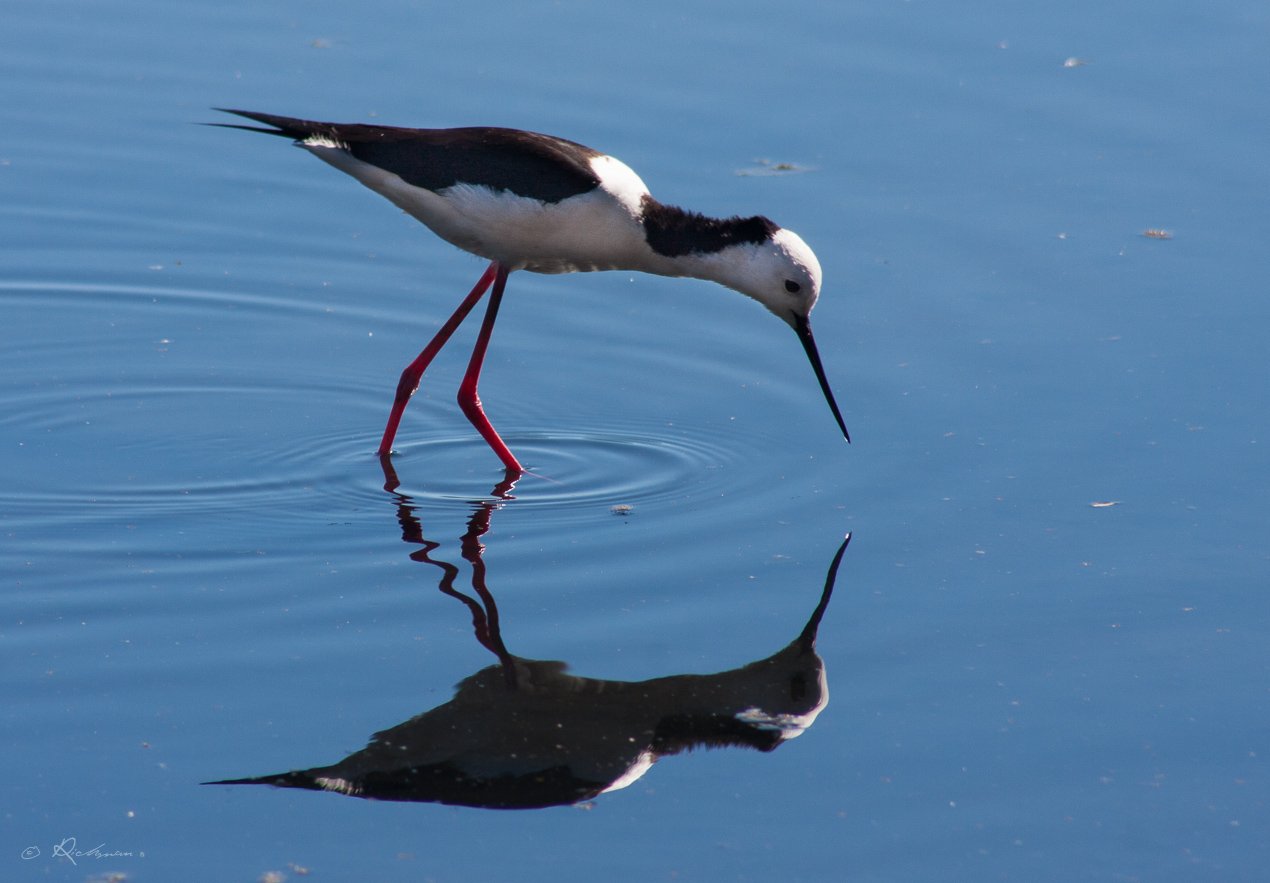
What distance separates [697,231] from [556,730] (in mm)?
2250

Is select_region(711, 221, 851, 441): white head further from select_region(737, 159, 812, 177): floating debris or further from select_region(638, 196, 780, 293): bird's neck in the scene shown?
select_region(737, 159, 812, 177): floating debris

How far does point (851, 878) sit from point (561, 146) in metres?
3.06

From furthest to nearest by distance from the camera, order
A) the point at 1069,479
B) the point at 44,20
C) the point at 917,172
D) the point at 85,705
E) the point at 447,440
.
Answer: the point at 44,20, the point at 917,172, the point at 447,440, the point at 1069,479, the point at 85,705

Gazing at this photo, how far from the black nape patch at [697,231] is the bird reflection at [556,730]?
1.65 metres

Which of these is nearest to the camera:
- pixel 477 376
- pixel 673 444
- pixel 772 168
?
pixel 673 444

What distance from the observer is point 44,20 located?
9.97m

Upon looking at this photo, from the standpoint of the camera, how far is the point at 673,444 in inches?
251

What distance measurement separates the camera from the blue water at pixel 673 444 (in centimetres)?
426

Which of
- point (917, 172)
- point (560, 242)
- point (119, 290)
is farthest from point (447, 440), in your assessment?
point (917, 172)

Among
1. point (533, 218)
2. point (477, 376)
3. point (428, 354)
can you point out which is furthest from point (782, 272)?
point (428, 354)

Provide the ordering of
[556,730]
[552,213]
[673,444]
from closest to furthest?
[556,730]
[552,213]
[673,444]

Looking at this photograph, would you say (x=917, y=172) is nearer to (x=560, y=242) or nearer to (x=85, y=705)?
(x=560, y=242)

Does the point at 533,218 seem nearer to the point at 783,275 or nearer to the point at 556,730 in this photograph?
the point at 783,275

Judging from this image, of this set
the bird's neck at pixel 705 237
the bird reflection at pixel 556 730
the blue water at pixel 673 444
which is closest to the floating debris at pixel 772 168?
the blue water at pixel 673 444
